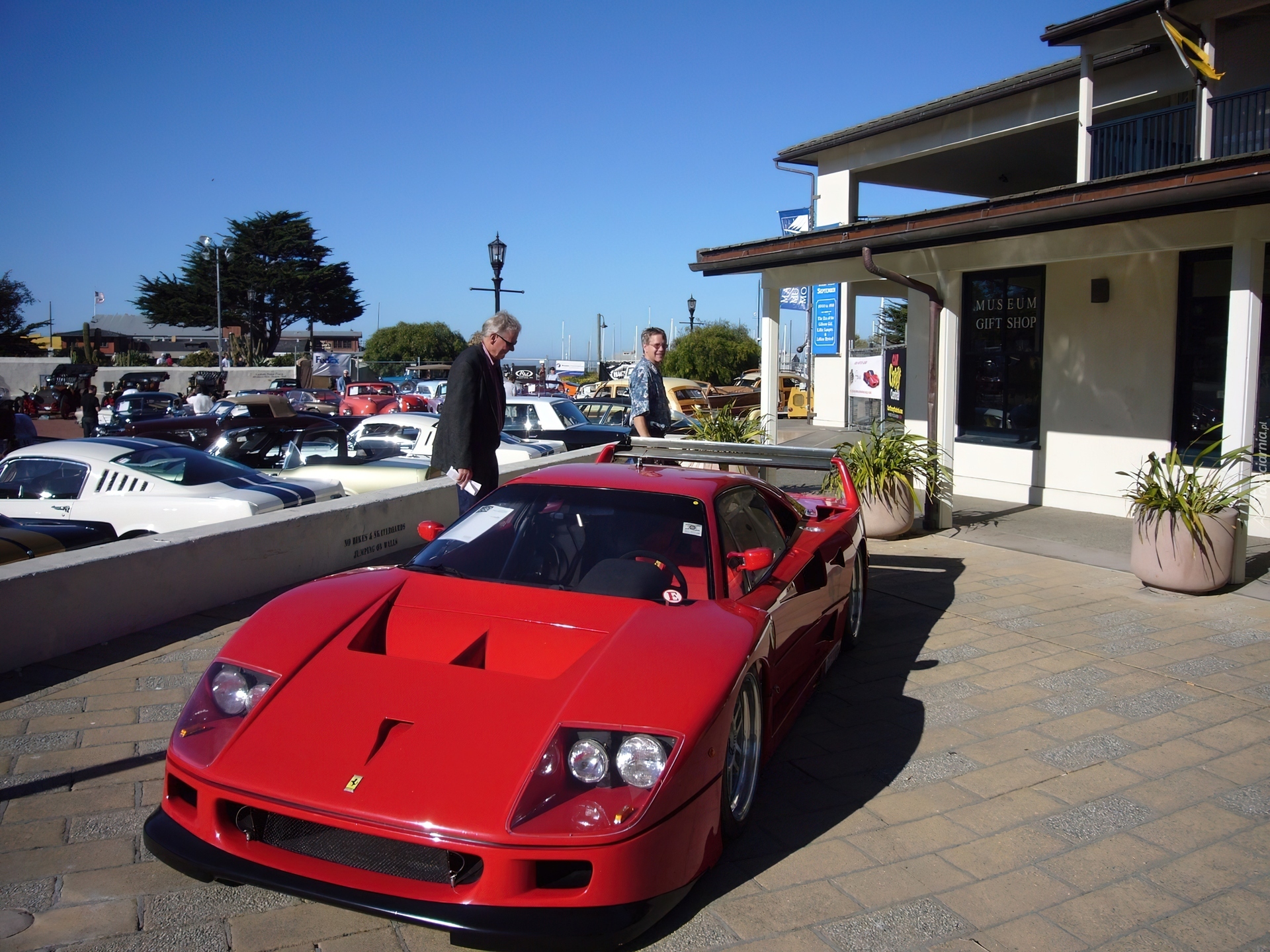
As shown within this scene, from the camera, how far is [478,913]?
243 centimetres

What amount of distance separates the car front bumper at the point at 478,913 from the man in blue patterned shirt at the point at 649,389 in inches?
232

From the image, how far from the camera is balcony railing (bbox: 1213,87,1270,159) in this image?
32.6 feet

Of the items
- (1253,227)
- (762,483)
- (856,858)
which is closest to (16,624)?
(762,483)

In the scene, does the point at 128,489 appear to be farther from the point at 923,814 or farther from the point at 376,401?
the point at 376,401

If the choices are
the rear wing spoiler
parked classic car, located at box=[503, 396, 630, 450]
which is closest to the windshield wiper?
the rear wing spoiler

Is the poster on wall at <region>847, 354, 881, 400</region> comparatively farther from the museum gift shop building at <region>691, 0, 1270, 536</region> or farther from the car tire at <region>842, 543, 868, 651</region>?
the car tire at <region>842, 543, 868, 651</region>

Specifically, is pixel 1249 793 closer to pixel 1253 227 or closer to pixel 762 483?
pixel 762 483

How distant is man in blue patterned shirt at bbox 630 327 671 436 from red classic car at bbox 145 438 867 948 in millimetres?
4265

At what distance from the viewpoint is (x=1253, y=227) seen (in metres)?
7.55

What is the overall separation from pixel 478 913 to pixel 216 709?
1.17 m

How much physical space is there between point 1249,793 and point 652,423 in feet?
17.6

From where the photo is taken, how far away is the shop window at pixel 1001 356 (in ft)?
36.3

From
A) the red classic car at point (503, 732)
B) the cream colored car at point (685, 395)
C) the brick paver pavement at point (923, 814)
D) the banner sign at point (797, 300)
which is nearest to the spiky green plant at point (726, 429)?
the brick paver pavement at point (923, 814)

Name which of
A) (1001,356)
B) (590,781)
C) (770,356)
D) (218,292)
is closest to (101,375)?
(218,292)
